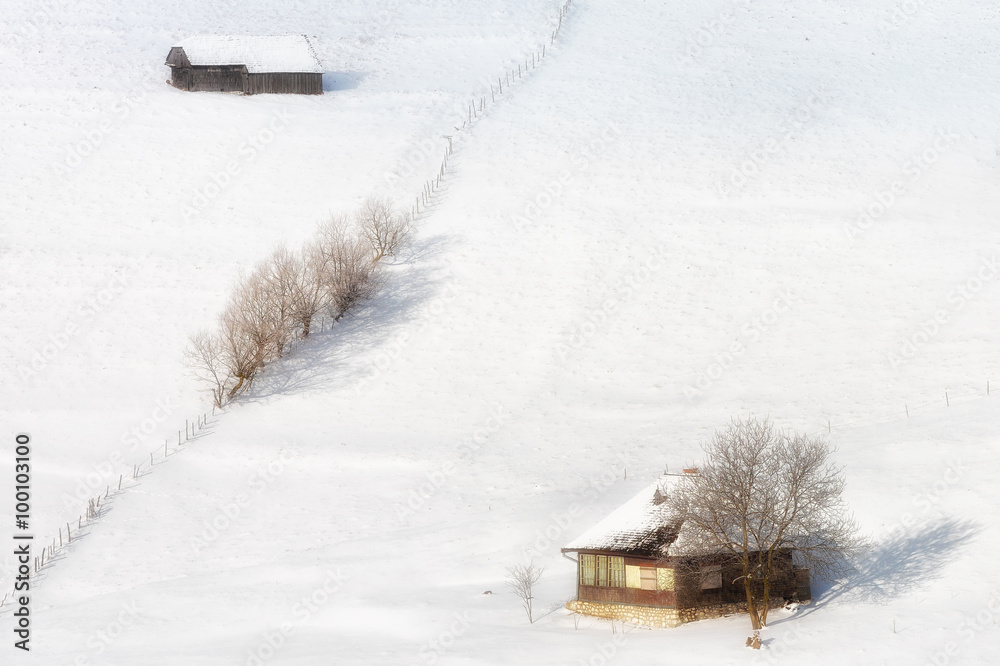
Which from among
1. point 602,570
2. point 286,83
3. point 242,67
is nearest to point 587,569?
point 602,570

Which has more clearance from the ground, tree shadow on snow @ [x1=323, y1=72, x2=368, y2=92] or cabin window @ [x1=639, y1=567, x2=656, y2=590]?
tree shadow on snow @ [x1=323, y1=72, x2=368, y2=92]

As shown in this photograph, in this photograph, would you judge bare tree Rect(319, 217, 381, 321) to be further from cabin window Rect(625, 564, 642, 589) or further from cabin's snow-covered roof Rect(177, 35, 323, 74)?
cabin's snow-covered roof Rect(177, 35, 323, 74)

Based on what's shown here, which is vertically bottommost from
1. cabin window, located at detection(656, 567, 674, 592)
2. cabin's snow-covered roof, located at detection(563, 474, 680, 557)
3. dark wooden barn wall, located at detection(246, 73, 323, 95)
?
cabin window, located at detection(656, 567, 674, 592)

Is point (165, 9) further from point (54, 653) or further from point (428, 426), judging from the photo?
point (54, 653)

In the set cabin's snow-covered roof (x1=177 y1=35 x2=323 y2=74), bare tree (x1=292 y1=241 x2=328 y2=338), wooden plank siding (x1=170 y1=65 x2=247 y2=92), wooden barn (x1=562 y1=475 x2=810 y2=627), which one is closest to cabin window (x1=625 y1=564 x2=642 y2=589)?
wooden barn (x1=562 y1=475 x2=810 y2=627)

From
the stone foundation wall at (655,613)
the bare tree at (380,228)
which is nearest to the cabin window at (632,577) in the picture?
the stone foundation wall at (655,613)

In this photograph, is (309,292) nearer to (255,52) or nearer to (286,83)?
(286,83)

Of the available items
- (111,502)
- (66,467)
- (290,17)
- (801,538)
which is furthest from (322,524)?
(290,17)
